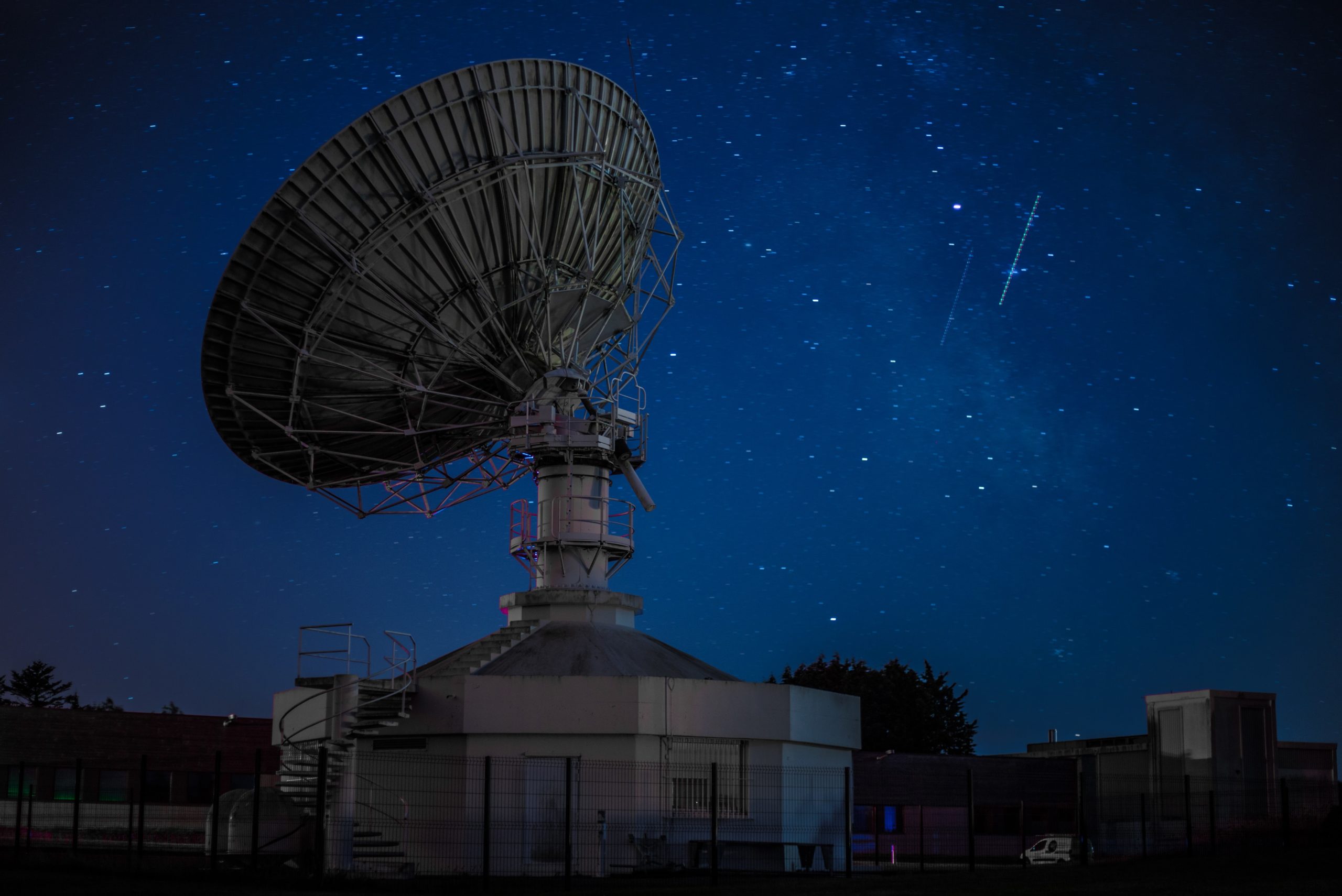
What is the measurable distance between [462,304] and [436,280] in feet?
3.40

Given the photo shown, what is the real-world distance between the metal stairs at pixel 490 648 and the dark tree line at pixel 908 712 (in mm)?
45127

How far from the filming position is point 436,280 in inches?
1280

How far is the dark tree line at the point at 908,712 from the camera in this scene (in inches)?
3066

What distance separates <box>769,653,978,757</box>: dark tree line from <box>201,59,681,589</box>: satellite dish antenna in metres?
45.2

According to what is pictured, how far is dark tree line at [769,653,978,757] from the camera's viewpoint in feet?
255

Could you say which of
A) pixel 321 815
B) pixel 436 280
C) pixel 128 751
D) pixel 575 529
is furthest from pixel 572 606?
pixel 128 751

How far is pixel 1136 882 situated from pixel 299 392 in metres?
21.0

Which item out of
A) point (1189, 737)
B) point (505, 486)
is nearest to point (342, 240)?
point (505, 486)

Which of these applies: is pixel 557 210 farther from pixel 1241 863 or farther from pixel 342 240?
pixel 1241 863

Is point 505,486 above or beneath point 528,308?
beneath

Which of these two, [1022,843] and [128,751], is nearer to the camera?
[1022,843]

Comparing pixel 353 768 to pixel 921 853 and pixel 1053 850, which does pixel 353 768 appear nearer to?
pixel 921 853

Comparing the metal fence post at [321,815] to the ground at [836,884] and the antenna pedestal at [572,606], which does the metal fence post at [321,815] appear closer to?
the ground at [836,884]

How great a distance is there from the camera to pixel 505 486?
38250 mm
